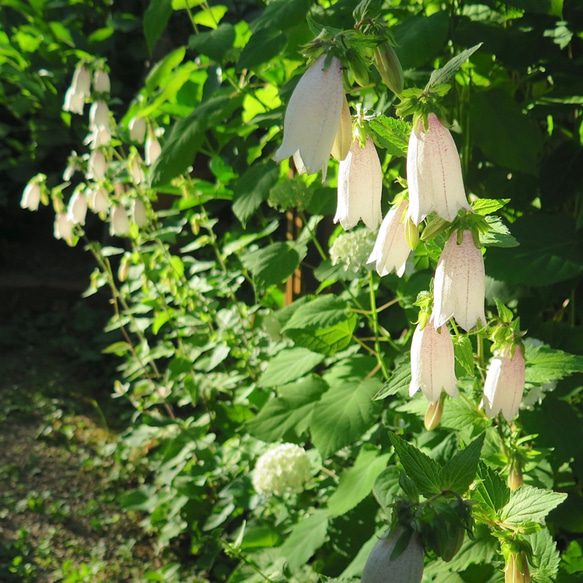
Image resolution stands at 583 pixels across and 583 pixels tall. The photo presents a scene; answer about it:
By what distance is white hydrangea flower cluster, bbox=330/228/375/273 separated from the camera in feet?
5.50

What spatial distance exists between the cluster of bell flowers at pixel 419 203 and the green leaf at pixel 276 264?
0.92 m

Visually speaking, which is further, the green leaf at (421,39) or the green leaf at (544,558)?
the green leaf at (421,39)

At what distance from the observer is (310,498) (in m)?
2.32

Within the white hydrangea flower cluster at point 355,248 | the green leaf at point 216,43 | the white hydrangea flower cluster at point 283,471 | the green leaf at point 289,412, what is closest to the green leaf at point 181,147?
the green leaf at point 216,43

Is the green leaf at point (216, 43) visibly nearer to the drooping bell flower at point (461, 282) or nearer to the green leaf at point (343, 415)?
the green leaf at point (343, 415)

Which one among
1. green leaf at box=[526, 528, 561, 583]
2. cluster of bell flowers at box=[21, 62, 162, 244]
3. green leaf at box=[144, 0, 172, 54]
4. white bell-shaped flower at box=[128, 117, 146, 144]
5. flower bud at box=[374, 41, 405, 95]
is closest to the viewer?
flower bud at box=[374, 41, 405, 95]

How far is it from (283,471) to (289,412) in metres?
0.18

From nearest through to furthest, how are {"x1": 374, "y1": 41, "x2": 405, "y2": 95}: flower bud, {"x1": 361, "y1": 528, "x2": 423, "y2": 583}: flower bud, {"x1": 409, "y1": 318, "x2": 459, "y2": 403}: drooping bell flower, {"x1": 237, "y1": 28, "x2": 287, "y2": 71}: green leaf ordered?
{"x1": 361, "y1": 528, "x2": 423, "y2": 583}: flower bud, {"x1": 374, "y1": 41, "x2": 405, "y2": 95}: flower bud, {"x1": 409, "y1": 318, "x2": 459, "y2": 403}: drooping bell flower, {"x1": 237, "y1": 28, "x2": 287, "y2": 71}: green leaf

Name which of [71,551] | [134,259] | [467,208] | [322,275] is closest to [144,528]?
[71,551]

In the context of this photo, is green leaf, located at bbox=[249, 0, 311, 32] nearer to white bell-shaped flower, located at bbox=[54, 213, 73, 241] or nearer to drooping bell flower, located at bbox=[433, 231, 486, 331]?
drooping bell flower, located at bbox=[433, 231, 486, 331]

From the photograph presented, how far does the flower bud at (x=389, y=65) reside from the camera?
82 cm

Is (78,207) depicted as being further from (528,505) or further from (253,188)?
(528,505)

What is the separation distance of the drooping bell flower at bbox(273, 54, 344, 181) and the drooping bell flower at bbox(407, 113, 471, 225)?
10 centimetres

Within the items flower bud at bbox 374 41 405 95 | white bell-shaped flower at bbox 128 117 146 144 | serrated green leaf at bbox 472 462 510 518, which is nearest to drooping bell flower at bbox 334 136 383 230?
flower bud at bbox 374 41 405 95
